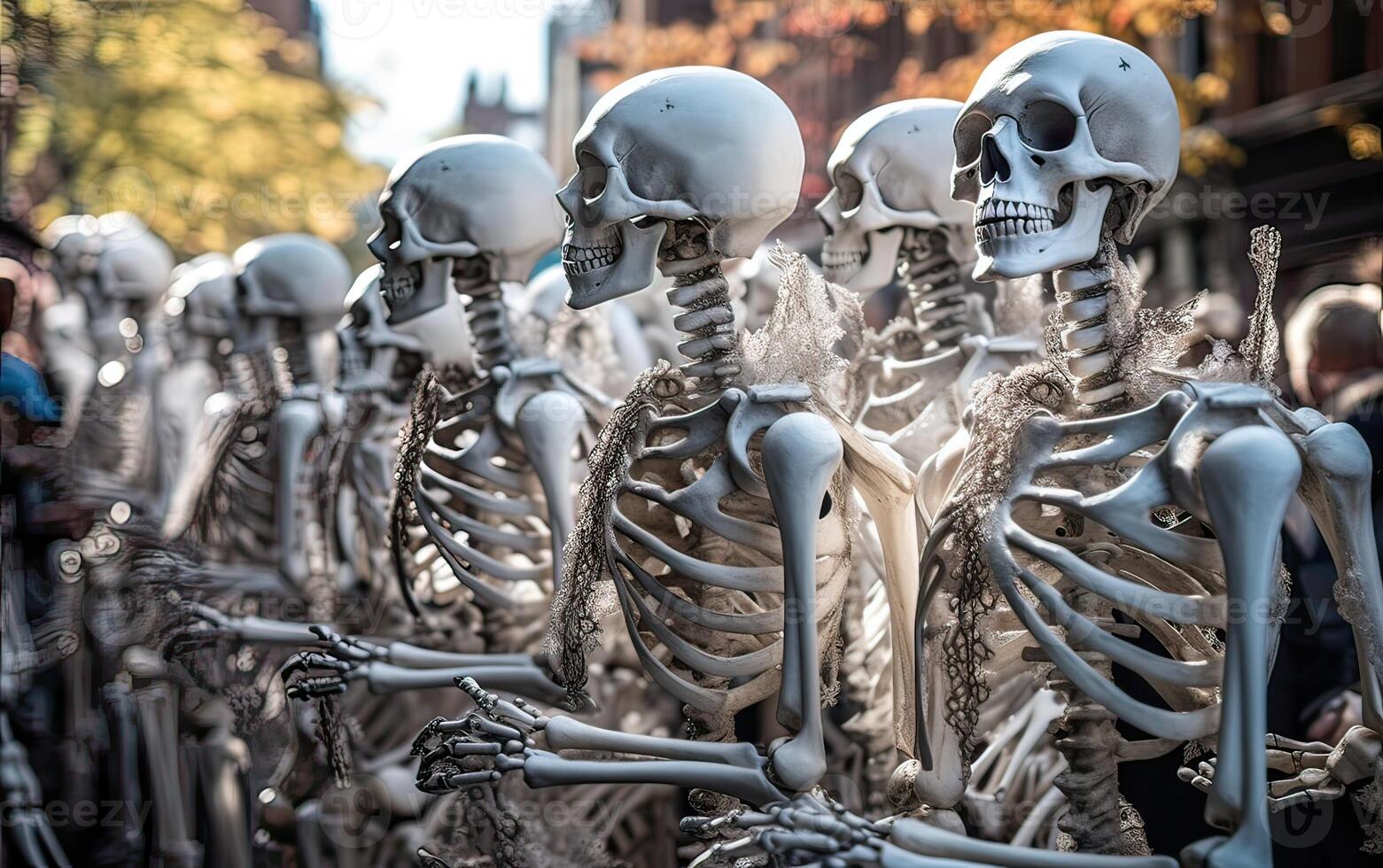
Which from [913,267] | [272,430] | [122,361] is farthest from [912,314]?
[122,361]

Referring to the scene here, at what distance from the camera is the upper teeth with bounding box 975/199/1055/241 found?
8.75 feet

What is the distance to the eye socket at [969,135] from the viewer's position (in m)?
2.84

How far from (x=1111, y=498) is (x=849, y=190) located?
5.07ft

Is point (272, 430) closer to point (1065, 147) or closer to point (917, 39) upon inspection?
point (1065, 147)

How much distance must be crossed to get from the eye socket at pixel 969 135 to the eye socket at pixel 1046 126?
93 mm

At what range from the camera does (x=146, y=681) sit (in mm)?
6270

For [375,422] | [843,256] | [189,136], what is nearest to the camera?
[843,256]

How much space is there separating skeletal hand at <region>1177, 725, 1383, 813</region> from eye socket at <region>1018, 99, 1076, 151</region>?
Result: 1177mm

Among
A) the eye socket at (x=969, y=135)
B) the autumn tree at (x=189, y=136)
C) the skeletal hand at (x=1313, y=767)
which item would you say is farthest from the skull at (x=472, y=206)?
the autumn tree at (x=189, y=136)

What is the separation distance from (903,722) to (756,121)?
1270 mm

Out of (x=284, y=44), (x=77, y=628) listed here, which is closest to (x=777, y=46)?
(x=284, y=44)

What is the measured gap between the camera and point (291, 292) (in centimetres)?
584

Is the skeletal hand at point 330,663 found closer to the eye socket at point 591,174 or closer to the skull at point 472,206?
the skull at point 472,206

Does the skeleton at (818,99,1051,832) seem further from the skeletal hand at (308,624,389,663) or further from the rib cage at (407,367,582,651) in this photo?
the skeletal hand at (308,624,389,663)
